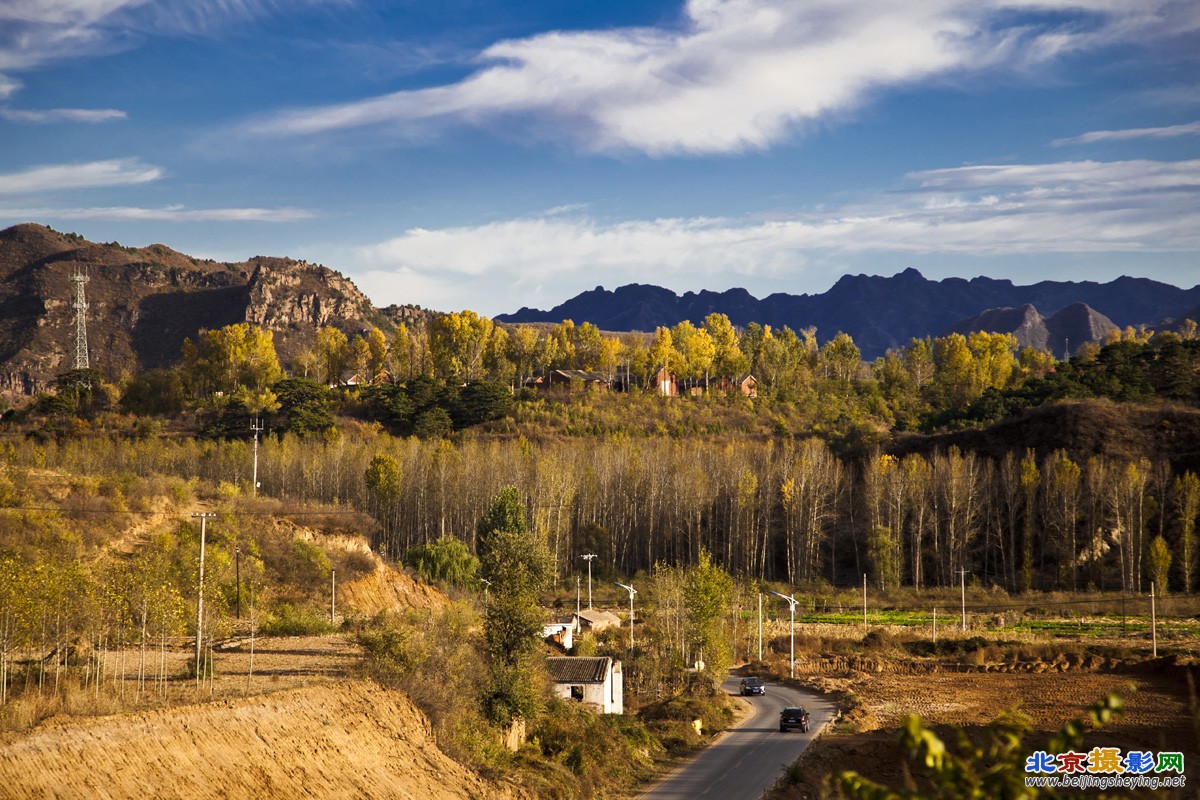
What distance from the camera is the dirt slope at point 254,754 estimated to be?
61.9 feet

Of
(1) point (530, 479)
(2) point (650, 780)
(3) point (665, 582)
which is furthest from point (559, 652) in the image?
(1) point (530, 479)

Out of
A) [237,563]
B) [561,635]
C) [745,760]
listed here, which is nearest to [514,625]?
[745,760]

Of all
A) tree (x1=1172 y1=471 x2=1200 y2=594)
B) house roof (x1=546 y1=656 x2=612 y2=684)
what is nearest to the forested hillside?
tree (x1=1172 y1=471 x2=1200 y2=594)

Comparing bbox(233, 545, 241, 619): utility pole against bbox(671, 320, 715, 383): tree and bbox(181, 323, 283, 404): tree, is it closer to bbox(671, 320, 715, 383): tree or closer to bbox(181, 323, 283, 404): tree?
bbox(181, 323, 283, 404): tree

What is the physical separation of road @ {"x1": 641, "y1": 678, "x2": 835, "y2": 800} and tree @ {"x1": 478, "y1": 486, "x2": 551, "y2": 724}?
18.0 ft

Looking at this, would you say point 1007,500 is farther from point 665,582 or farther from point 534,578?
point 534,578

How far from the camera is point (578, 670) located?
40719 mm

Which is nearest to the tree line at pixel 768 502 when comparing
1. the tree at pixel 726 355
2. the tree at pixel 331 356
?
the tree at pixel 726 355

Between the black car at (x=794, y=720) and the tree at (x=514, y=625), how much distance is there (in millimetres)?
9866

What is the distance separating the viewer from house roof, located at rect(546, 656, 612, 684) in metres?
39.8

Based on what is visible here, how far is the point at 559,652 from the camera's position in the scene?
4981cm

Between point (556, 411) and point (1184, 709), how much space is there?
77.1 metres

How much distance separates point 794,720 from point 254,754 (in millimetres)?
21195

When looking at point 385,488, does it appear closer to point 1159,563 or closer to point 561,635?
point 561,635
